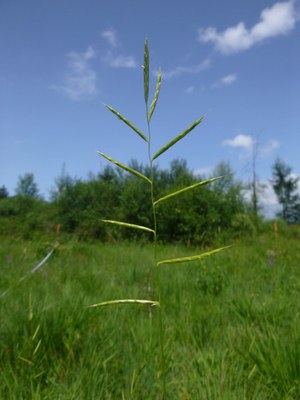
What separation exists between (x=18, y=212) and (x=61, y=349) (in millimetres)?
24103

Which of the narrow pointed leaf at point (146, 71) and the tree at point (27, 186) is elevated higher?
the tree at point (27, 186)

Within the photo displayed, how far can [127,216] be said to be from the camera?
43.3 feet

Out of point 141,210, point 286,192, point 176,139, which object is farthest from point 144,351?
point 286,192

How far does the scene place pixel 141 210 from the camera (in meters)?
13.0

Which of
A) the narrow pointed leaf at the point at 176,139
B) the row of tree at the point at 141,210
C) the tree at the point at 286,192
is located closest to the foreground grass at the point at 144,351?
the narrow pointed leaf at the point at 176,139

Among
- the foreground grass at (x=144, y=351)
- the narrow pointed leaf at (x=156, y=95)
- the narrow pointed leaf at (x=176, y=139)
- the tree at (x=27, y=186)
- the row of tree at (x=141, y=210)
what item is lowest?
the foreground grass at (x=144, y=351)

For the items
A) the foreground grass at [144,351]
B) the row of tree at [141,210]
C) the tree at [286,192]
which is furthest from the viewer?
the tree at [286,192]

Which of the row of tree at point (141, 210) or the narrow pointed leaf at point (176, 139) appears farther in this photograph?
the row of tree at point (141, 210)

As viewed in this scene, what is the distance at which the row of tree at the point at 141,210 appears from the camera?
11578 millimetres

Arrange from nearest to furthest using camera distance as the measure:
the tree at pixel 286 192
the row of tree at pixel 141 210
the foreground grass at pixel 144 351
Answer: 1. the foreground grass at pixel 144 351
2. the row of tree at pixel 141 210
3. the tree at pixel 286 192

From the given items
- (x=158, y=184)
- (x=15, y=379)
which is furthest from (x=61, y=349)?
(x=158, y=184)

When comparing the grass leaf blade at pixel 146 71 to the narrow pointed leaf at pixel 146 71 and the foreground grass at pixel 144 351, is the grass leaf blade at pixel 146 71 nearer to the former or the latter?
the narrow pointed leaf at pixel 146 71

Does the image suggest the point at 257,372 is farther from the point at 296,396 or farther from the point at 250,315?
the point at 250,315

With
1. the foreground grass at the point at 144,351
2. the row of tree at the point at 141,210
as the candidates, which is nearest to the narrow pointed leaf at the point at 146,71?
the foreground grass at the point at 144,351
